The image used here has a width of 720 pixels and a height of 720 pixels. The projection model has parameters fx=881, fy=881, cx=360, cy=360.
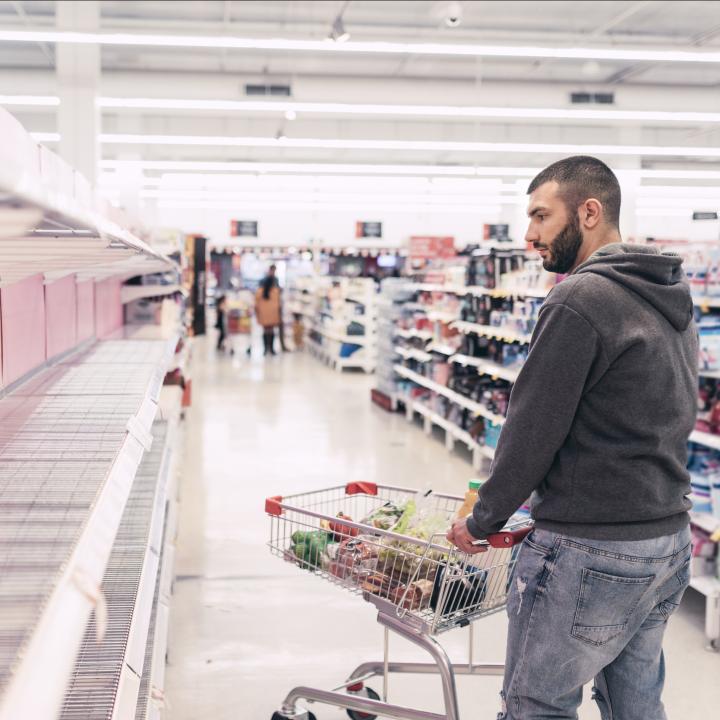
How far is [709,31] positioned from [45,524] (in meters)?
13.3

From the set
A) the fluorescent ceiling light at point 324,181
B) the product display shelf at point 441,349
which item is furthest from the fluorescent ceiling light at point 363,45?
the fluorescent ceiling light at point 324,181

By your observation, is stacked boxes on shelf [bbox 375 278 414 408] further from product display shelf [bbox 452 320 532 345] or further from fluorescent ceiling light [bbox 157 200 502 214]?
fluorescent ceiling light [bbox 157 200 502 214]

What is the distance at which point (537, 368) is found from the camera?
80.4 inches

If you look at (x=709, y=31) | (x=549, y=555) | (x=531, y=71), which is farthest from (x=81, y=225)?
(x=531, y=71)

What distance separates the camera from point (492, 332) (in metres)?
7.75

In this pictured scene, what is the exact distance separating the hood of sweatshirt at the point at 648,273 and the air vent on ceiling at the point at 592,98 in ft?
39.7

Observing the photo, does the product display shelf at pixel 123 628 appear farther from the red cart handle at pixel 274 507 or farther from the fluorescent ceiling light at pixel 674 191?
the fluorescent ceiling light at pixel 674 191

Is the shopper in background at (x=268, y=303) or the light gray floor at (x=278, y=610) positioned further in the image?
the shopper in background at (x=268, y=303)

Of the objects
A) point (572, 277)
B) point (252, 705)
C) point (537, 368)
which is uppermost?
point (572, 277)

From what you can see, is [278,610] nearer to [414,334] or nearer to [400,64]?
[414,334]

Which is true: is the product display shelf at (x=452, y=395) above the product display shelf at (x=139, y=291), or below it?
below

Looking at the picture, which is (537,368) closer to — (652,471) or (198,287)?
(652,471)

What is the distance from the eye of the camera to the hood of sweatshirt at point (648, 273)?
6.78 feet

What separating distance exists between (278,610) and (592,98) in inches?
438
